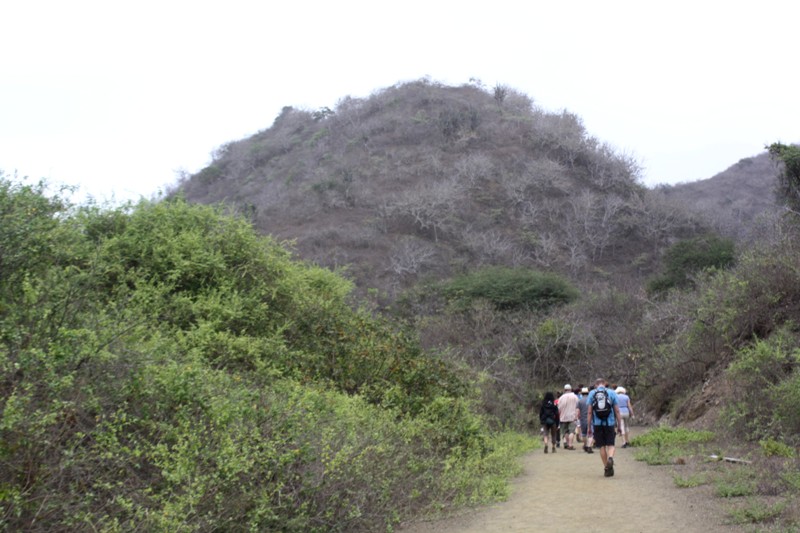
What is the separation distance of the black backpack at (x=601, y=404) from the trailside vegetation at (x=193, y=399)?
1.78 meters

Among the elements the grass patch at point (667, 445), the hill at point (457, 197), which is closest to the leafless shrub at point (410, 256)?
the hill at point (457, 197)

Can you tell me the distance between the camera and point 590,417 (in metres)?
14.3

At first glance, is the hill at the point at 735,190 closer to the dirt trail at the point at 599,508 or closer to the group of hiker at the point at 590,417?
the group of hiker at the point at 590,417

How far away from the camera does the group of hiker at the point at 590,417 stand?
39.1 feet

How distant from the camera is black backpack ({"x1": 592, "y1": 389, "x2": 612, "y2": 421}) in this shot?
12.0m

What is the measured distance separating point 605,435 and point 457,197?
4690 centimetres

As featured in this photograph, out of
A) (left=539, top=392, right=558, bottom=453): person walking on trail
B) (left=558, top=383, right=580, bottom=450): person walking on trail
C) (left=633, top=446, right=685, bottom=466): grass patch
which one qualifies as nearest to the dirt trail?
(left=633, top=446, right=685, bottom=466): grass patch

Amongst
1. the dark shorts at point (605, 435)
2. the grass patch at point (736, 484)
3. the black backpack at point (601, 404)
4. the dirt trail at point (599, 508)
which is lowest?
the dirt trail at point (599, 508)

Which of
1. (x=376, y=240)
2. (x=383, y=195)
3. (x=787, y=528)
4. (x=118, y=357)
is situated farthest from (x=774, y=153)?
(x=383, y=195)

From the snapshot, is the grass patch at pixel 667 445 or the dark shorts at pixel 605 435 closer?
the dark shorts at pixel 605 435

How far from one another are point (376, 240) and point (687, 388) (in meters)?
34.8

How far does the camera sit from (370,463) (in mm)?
8219

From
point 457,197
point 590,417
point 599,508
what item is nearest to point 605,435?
point 590,417

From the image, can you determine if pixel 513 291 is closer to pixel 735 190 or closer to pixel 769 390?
pixel 769 390
